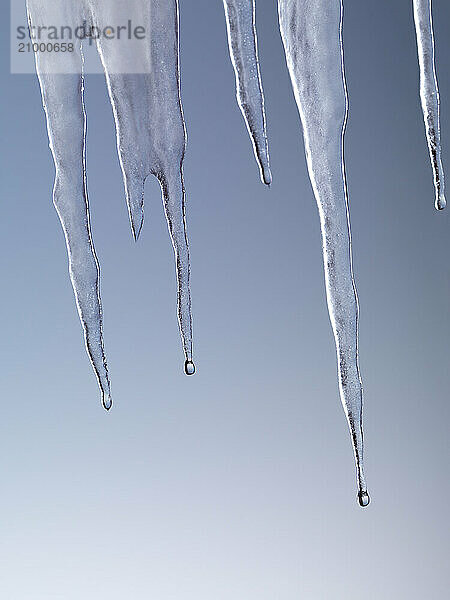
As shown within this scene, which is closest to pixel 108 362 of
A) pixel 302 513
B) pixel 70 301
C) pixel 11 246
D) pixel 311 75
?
pixel 70 301

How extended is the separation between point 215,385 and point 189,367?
7 centimetres

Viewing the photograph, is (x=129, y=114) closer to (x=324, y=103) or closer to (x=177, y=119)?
(x=177, y=119)

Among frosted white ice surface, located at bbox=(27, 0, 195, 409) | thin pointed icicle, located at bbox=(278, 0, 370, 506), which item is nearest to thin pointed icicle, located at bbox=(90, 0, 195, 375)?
frosted white ice surface, located at bbox=(27, 0, 195, 409)

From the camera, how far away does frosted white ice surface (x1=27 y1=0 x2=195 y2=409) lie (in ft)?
2.69

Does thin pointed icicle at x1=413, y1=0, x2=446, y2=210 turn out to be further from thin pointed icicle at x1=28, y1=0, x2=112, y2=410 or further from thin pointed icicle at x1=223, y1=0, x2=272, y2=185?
thin pointed icicle at x1=28, y1=0, x2=112, y2=410

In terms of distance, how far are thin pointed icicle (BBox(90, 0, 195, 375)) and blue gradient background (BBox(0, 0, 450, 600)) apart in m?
0.19

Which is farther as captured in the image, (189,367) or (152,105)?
(189,367)

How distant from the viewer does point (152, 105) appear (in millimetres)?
822

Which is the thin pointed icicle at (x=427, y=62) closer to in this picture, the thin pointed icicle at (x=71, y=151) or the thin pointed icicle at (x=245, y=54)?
the thin pointed icicle at (x=245, y=54)

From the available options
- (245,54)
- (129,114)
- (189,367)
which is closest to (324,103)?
(245,54)

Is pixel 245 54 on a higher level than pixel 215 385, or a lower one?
higher

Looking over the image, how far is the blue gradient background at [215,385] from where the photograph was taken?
102 cm

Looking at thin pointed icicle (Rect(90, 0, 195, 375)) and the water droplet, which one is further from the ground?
thin pointed icicle (Rect(90, 0, 195, 375))

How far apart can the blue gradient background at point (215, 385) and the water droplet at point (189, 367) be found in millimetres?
25
